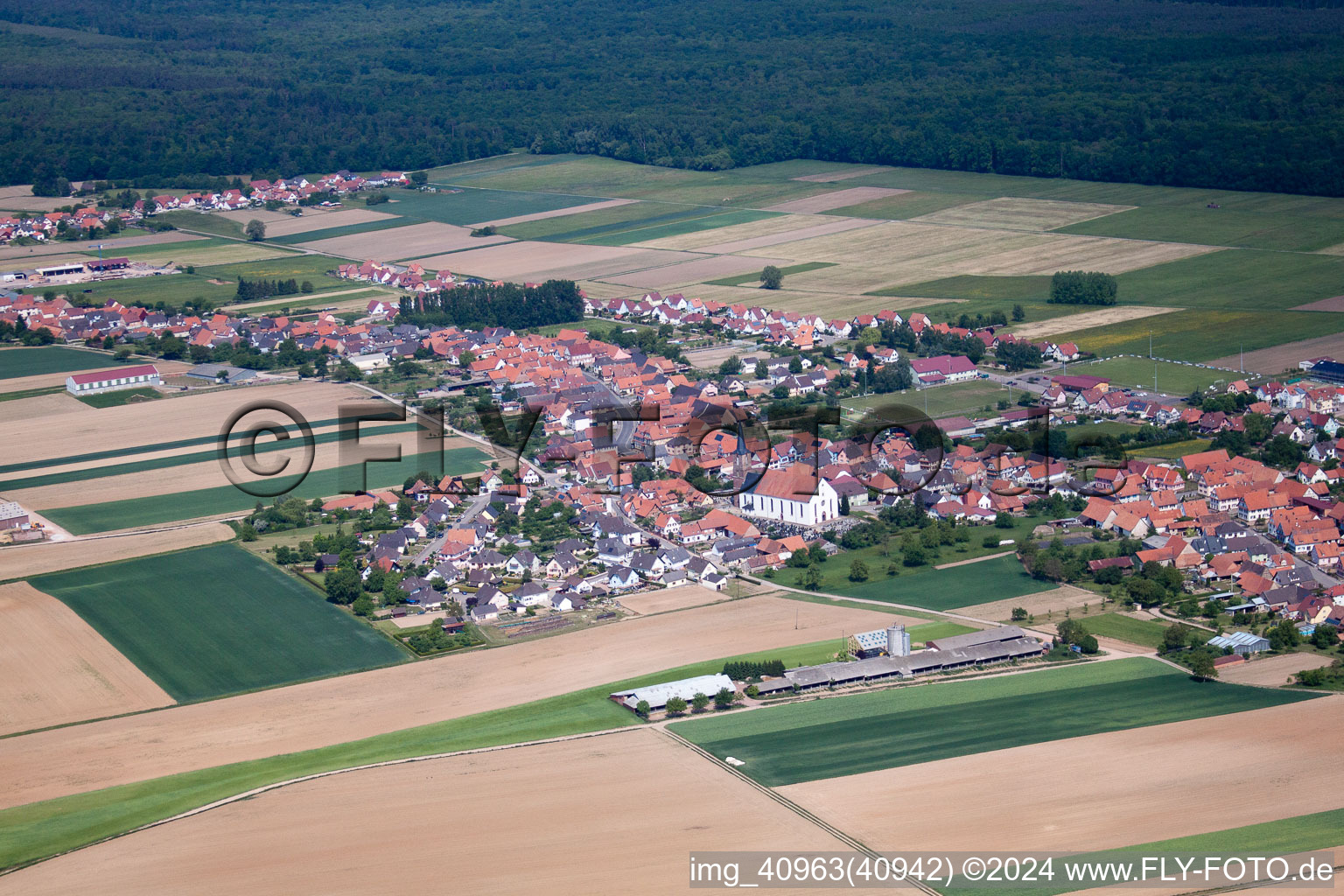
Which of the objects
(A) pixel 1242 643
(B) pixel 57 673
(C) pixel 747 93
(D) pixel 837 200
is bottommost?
(B) pixel 57 673

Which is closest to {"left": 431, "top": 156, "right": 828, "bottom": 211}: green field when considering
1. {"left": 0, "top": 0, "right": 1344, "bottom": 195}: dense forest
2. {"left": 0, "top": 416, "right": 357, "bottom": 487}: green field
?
{"left": 0, "top": 0, "right": 1344, "bottom": 195}: dense forest

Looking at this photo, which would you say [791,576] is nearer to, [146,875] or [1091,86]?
[146,875]

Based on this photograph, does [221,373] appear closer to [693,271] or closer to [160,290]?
[160,290]

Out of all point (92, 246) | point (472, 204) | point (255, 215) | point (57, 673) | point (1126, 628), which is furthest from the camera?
point (255, 215)

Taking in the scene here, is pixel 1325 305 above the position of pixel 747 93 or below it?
below

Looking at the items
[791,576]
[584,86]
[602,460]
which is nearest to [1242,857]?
[791,576]

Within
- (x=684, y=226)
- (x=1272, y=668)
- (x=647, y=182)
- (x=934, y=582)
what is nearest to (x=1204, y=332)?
(x=934, y=582)
